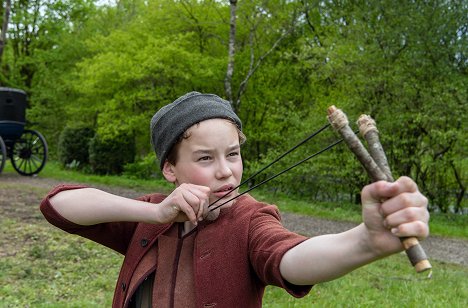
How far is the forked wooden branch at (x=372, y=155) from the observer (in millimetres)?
992

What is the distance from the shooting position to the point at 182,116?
1.80 m

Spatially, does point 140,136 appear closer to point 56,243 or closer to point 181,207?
point 56,243

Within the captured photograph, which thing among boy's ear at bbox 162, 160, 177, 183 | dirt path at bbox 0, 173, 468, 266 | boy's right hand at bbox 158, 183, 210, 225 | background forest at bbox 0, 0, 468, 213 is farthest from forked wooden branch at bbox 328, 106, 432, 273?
background forest at bbox 0, 0, 468, 213

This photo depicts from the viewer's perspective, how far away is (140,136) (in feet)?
59.4

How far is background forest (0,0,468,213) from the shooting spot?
37.1ft

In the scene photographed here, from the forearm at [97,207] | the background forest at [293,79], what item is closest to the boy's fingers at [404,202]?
the forearm at [97,207]

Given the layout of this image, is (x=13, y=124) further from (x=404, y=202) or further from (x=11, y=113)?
(x=404, y=202)

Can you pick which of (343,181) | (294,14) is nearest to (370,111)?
(343,181)

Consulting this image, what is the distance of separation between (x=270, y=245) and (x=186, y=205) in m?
0.28

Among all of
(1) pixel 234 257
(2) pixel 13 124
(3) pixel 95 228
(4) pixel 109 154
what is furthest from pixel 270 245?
(4) pixel 109 154

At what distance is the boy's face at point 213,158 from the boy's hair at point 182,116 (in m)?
0.02

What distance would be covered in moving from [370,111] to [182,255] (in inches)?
413

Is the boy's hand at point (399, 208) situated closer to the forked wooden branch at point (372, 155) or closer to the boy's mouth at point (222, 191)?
the forked wooden branch at point (372, 155)

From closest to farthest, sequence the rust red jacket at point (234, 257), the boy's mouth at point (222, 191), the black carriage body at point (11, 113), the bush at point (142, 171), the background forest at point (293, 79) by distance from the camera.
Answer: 1. the rust red jacket at point (234, 257)
2. the boy's mouth at point (222, 191)
3. the background forest at point (293, 79)
4. the black carriage body at point (11, 113)
5. the bush at point (142, 171)
